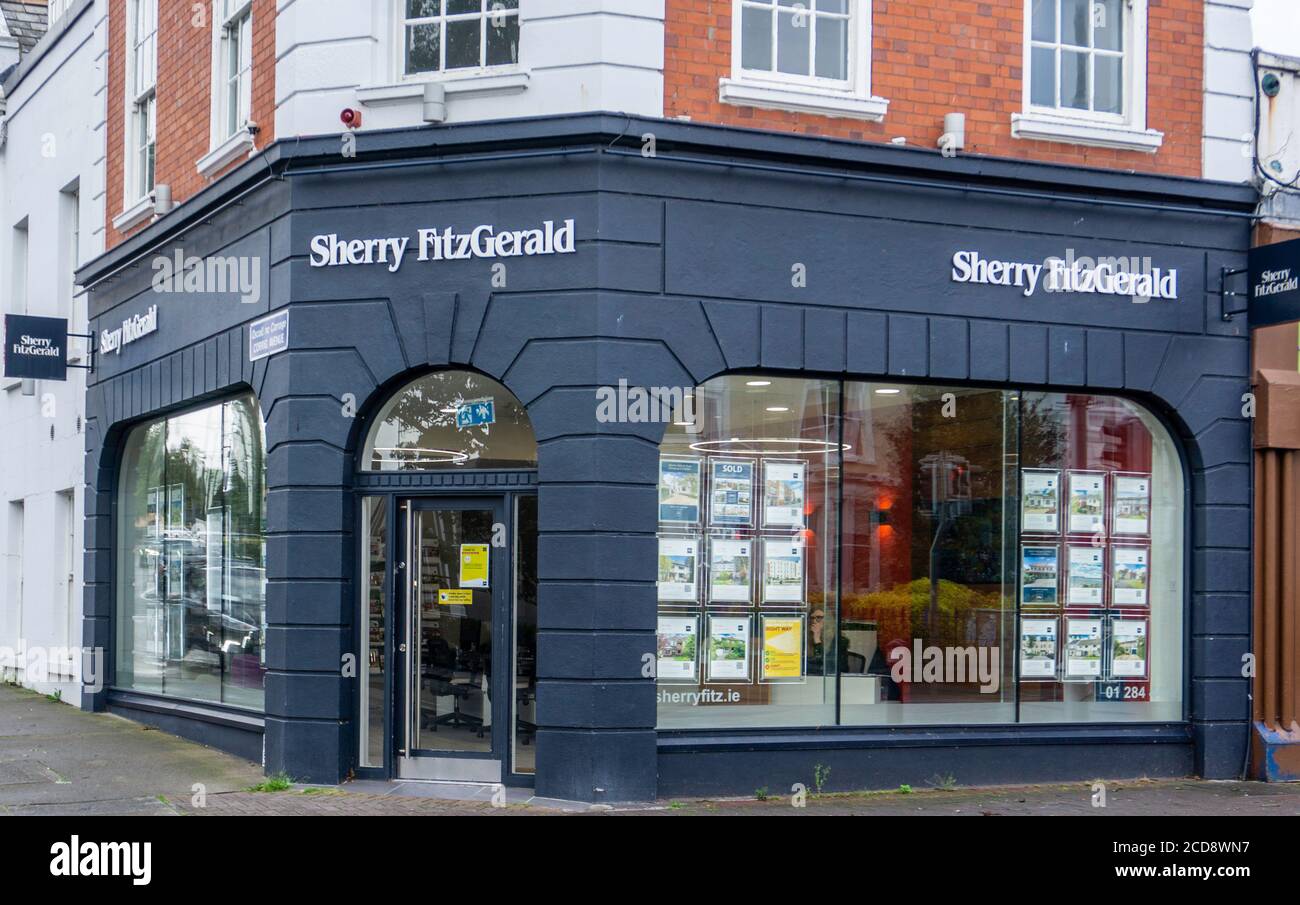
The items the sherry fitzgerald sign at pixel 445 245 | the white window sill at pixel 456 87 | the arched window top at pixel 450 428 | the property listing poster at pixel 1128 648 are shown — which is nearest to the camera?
the sherry fitzgerald sign at pixel 445 245

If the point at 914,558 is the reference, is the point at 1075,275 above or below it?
above

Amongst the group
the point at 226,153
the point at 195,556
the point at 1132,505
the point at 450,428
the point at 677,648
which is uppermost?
the point at 226,153

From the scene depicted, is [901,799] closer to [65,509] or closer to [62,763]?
[62,763]

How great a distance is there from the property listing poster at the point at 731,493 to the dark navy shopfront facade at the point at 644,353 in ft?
2.13

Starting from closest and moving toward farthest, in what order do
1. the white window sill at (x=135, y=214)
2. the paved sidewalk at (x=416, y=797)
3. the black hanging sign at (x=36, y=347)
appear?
the paved sidewalk at (x=416, y=797) < the white window sill at (x=135, y=214) < the black hanging sign at (x=36, y=347)

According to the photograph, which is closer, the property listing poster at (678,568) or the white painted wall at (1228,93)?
the property listing poster at (678,568)

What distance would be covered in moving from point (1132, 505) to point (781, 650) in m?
3.37

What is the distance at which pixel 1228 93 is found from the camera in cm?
1266

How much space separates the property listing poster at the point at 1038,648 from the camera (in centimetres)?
1227

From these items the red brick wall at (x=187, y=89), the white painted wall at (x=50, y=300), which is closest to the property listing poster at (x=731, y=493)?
the red brick wall at (x=187, y=89)

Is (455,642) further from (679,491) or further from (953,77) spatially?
(953,77)

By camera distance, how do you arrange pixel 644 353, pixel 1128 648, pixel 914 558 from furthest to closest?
pixel 1128 648 → pixel 914 558 → pixel 644 353

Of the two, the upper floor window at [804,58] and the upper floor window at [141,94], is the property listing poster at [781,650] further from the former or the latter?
the upper floor window at [141,94]

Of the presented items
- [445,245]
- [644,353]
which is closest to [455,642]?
[644,353]
